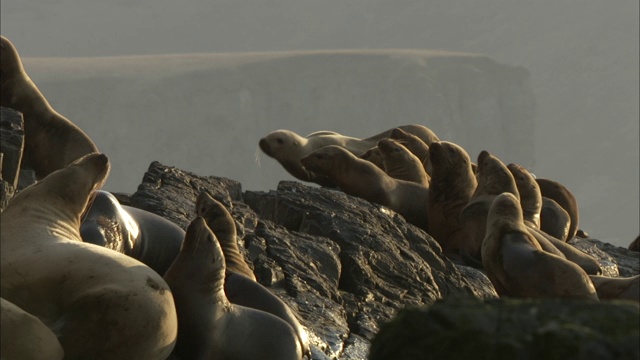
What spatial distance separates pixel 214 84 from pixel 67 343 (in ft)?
371

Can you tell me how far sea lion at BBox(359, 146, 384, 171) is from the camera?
A: 48.8ft

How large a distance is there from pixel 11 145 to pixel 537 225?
21.7 ft

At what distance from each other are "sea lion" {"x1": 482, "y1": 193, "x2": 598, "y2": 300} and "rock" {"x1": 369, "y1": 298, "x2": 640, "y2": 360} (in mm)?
7376

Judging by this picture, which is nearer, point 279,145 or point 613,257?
point 613,257

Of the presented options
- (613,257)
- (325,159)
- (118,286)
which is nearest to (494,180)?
(325,159)

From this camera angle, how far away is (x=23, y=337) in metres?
4.98

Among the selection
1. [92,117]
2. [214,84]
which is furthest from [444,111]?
[92,117]

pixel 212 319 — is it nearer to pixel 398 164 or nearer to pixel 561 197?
pixel 398 164

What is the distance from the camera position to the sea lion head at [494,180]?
13.4 m

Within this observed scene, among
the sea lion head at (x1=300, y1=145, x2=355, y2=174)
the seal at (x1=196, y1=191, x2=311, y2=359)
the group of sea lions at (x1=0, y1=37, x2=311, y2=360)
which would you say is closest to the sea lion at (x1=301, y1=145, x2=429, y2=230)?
the sea lion head at (x1=300, y1=145, x2=355, y2=174)

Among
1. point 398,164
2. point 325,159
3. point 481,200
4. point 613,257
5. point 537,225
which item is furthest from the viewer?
point 613,257

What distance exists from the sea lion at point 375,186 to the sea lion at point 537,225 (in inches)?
46.1

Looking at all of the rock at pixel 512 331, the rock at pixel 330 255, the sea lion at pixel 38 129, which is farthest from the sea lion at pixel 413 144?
the rock at pixel 512 331

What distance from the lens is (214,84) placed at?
4631 inches
